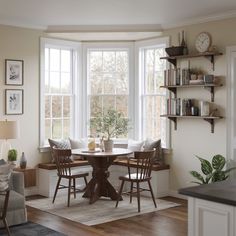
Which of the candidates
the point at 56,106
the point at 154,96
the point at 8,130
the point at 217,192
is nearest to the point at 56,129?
the point at 56,106

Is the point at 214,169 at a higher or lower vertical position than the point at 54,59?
lower

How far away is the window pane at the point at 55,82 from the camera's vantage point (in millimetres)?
7406

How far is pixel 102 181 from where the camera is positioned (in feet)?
21.6

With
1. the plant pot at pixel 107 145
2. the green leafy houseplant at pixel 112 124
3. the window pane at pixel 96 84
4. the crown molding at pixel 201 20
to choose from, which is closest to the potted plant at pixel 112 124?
the green leafy houseplant at pixel 112 124

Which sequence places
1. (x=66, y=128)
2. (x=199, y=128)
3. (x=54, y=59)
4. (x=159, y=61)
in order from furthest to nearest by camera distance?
(x=66, y=128) → (x=54, y=59) → (x=159, y=61) → (x=199, y=128)

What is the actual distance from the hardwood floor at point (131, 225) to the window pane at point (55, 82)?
2.30 meters

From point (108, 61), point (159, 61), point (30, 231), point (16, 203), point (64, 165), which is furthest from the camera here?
point (108, 61)

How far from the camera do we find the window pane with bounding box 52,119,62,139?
7.45m

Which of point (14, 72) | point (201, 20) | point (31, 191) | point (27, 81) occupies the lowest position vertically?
point (31, 191)

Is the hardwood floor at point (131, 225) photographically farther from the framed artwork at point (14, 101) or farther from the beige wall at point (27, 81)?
the framed artwork at point (14, 101)

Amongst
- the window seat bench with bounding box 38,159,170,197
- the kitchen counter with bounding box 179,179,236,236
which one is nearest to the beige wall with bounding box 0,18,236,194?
the window seat bench with bounding box 38,159,170,197

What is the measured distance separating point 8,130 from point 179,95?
264 centimetres

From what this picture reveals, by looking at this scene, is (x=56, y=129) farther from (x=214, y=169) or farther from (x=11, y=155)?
(x=214, y=169)

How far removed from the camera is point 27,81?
273 inches
